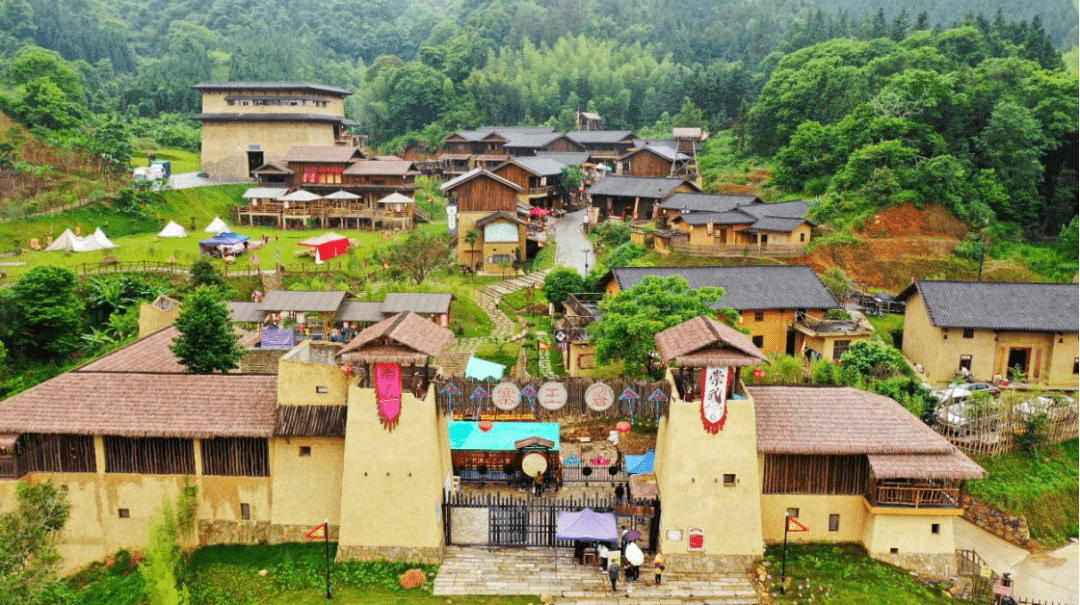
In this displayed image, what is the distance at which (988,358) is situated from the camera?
3144 centimetres

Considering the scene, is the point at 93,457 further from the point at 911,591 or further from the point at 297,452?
the point at 911,591

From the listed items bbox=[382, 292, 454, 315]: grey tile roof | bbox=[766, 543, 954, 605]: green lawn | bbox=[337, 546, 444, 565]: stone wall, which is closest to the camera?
bbox=[766, 543, 954, 605]: green lawn

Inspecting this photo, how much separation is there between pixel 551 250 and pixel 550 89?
5158 cm

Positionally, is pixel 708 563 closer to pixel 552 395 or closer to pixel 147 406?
pixel 552 395

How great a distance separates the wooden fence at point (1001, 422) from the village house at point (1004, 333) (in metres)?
4.45

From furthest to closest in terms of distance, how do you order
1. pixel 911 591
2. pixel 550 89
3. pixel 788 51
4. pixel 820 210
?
1. pixel 550 89
2. pixel 788 51
3. pixel 820 210
4. pixel 911 591

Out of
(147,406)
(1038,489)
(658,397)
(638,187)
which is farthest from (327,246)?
(1038,489)

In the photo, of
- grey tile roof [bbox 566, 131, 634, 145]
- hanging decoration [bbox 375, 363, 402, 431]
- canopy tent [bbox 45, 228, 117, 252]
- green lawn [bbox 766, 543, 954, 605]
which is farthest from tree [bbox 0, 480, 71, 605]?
grey tile roof [bbox 566, 131, 634, 145]

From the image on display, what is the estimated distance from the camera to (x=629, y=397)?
20.4 meters

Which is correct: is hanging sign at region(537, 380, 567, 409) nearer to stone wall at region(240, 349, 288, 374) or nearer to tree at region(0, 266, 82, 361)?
stone wall at region(240, 349, 288, 374)

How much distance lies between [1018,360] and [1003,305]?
231 cm

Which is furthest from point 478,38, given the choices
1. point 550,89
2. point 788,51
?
point 788,51

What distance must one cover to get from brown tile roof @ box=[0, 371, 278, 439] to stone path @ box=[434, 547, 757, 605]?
601 cm

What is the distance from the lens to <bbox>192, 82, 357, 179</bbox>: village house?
218 ft
